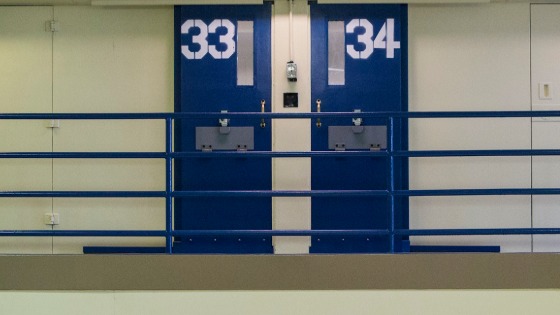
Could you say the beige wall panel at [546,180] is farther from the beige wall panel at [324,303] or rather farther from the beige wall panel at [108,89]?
the beige wall panel at [108,89]

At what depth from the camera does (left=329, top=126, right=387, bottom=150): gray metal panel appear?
4035 millimetres

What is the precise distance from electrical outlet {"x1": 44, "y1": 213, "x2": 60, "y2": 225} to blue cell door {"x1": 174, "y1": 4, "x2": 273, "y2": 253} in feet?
3.41

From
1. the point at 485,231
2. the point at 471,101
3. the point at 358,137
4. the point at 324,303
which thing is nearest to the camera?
the point at 324,303

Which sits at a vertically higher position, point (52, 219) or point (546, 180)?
point (546, 180)

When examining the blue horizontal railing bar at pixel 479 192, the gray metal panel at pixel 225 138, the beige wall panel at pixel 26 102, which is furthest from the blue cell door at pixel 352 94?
the beige wall panel at pixel 26 102

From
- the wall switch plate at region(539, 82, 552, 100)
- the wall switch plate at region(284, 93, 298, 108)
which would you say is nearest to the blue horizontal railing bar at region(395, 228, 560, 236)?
the wall switch plate at region(284, 93, 298, 108)

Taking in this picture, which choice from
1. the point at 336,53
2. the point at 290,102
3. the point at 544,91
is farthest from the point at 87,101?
the point at 544,91

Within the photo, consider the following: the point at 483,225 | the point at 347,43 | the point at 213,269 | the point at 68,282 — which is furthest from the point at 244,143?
the point at 483,225

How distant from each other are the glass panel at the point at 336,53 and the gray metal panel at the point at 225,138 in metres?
0.81

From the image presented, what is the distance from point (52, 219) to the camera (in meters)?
4.17

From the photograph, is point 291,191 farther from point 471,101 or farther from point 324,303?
point 471,101

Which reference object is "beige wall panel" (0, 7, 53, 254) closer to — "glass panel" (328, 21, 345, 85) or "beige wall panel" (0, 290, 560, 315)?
"beige wall panel" (0, 290, 560, 315)

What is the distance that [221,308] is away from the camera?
271 cm

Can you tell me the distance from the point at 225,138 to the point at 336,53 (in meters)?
1.16
